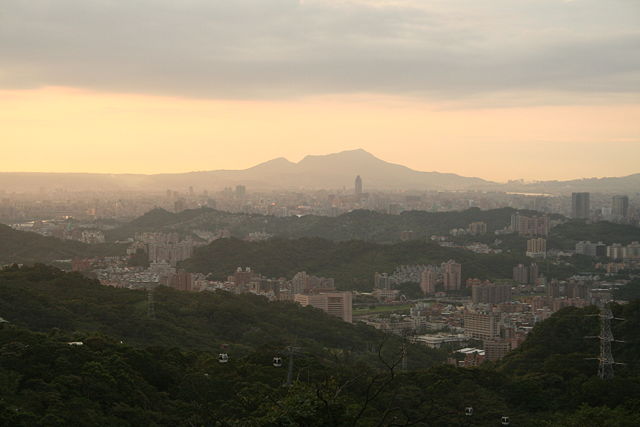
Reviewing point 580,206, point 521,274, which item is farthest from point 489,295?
point 580,206

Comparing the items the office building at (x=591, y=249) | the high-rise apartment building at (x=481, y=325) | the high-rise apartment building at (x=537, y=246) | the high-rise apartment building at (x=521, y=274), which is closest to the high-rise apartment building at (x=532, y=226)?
the high-rise apartment building at (x=537, y=246)

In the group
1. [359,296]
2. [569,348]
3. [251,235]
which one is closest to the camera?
[569,348]

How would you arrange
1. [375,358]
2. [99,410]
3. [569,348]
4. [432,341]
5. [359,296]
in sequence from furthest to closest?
[359,296]
[432,341]
[375,358]
[569,348]
[99,410]

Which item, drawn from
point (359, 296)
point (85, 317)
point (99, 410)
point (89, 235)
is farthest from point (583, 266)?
point (99, 410)

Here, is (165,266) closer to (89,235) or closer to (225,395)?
(89,235)

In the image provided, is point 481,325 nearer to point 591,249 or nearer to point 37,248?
point 37,248

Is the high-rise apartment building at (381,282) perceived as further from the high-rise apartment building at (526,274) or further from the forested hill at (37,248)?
the forested hill at (37,248)
